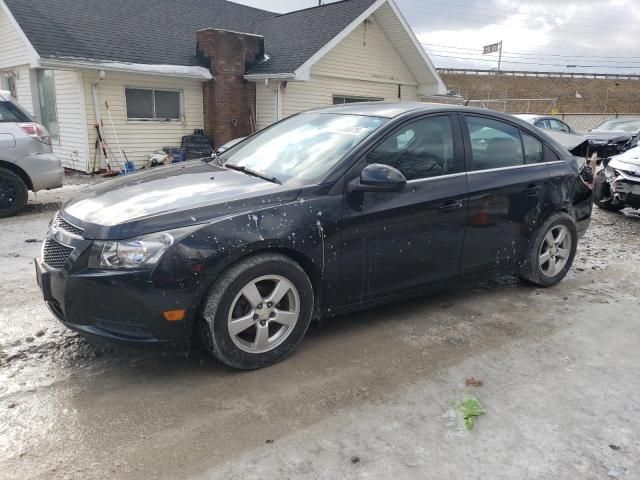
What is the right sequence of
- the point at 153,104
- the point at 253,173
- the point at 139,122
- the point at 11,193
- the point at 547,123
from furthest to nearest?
the point at 547,123, the point at 153,104, the point at 139,122, the point at 11,193, the point at 253,173

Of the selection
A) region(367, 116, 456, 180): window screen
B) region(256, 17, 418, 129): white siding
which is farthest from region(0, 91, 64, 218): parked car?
region(256, 17, 418, 129): white siding

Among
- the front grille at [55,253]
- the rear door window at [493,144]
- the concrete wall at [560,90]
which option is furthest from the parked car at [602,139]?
the concrete wall at [560,90]

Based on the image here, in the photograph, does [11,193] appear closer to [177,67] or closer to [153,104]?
[153,104]

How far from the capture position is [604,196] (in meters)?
9.05

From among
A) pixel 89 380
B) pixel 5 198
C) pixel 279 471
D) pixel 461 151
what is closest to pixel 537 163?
pixel 461 151

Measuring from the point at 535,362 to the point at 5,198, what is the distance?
730 centimetres

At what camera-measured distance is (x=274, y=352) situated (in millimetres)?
3363

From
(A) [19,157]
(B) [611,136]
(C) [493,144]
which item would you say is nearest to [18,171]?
(A) [19,157]

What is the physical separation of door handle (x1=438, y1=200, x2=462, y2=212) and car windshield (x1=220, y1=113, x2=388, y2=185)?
0.76 meters

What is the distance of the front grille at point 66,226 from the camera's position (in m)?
3.11

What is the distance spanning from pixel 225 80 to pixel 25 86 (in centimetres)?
514

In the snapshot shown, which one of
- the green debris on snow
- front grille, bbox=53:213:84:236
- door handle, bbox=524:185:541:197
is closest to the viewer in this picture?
the green debris on snow

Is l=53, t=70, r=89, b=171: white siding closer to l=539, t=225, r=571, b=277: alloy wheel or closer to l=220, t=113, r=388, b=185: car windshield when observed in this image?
l=220, t=113, r=388, b=185: car windshield

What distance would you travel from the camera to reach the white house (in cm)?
1231
